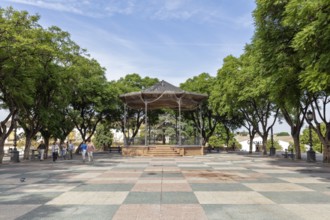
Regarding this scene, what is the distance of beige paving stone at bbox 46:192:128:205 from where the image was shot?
367 inches

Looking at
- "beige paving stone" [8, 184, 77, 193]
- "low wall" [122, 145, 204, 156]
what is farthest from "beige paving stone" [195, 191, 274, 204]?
"low wall" [122, 145, 204, 156]

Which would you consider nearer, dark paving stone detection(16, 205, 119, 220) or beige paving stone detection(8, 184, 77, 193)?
dark paving stone detection(16, 205, 119, 220)

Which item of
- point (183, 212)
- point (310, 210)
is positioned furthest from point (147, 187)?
point (310, 210)

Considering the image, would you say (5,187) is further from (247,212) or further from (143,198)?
(247,212)

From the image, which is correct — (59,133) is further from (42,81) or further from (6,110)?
(42,81)

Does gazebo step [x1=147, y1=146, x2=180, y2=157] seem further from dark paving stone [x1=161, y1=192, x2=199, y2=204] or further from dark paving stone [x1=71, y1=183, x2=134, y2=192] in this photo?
dark paving stone [x1=161, y1=192, x2=199, y2=204]

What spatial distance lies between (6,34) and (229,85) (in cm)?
2055

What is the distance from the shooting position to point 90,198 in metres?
9.95

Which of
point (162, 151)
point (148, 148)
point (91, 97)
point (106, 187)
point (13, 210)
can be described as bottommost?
point (13, 210)

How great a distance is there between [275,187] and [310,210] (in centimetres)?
389

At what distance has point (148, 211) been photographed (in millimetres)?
8133

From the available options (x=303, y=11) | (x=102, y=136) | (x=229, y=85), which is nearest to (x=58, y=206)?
(x=303, y=11)

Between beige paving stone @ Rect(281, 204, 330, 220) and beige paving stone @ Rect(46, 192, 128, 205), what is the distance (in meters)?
4.59

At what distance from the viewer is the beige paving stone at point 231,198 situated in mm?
9273
